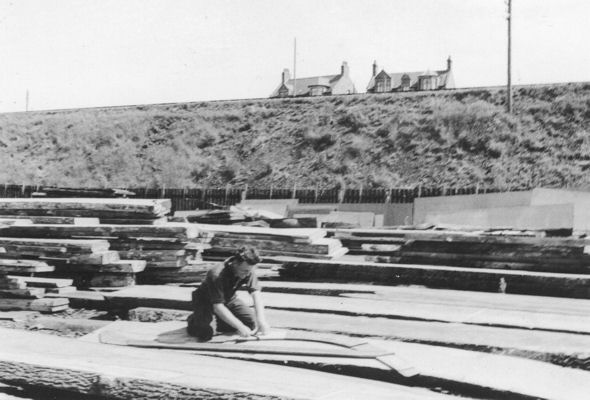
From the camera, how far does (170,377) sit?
4.31m

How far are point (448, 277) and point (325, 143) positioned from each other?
21983mm

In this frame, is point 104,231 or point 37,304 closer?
point 37,304

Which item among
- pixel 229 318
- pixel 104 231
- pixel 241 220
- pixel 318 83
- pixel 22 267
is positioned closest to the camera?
pixel 229 318

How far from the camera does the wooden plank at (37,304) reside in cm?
767

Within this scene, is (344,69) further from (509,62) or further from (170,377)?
(170,377)

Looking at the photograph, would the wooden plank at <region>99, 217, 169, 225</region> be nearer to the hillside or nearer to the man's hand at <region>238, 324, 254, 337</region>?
the man's hand at <region>238, 324, 254, 337</region>

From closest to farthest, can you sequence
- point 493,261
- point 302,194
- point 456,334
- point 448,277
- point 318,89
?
point 456,334 → point 448,277 → point 493,261 → point 302,194 → point 318,89

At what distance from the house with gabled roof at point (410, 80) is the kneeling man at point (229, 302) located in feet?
187

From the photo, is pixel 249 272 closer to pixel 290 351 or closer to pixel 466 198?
pixel 290 351

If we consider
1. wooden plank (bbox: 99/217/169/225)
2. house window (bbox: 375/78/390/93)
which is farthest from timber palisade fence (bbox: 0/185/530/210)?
house window (bbox: 375/78/390/93)

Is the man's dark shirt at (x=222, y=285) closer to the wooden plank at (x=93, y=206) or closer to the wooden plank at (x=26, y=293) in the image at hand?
the wooden plank at (x=26, y=293)

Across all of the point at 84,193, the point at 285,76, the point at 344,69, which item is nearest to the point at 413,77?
the point at 344,69

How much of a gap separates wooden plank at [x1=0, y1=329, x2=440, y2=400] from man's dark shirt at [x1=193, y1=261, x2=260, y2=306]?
1.82ft

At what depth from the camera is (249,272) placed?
545 centimetres
